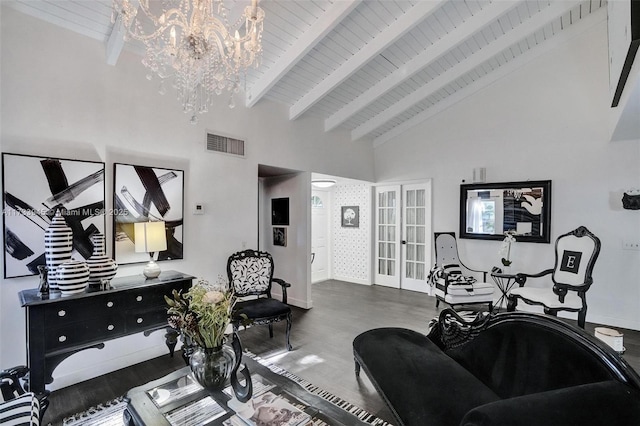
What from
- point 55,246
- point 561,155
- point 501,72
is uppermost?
point 501,72

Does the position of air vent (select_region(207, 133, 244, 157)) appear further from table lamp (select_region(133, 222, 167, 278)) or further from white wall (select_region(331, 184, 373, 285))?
white wall (select_region(331, 184, 373, 285))

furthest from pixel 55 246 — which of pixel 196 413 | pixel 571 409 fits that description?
pixel 571 409

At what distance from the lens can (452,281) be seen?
4570 mm

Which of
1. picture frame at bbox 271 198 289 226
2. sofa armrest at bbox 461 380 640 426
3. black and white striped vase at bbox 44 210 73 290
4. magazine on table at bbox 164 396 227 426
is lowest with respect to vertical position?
magazine on table at bbox 164 396 227 426

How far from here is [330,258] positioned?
24.5 ft

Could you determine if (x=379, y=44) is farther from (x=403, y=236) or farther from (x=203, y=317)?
(x=403, y=236)

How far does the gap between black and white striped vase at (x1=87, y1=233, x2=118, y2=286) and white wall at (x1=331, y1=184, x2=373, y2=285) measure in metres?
5.05

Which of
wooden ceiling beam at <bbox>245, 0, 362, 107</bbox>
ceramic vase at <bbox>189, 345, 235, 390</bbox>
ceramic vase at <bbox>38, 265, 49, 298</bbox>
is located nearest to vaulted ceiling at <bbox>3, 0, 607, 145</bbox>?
wooden ceiling beam at <bbox>245, 0, 362, 107</bbox>

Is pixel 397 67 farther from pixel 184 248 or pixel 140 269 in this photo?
pixel 140 269

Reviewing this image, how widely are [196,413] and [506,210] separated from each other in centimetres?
524

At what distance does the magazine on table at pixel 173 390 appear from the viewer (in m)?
1.74

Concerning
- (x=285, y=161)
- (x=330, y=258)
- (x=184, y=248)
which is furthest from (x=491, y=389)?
(x=330, y=258)

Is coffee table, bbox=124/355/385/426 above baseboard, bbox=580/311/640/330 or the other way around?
above

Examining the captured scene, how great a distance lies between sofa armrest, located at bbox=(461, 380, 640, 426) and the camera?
1.17 m
